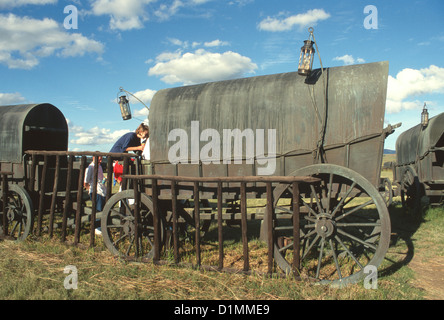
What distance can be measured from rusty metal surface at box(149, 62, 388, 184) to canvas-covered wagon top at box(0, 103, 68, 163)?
3.68m

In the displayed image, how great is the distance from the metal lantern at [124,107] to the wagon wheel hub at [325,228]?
17.9ft

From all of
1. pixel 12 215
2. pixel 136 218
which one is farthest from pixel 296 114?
pixel 12 215

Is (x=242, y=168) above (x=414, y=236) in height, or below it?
above

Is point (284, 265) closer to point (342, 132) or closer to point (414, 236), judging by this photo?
point (342, 132)

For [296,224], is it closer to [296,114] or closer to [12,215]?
[296,114]

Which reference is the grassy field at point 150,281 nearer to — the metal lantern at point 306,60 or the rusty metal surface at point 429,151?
the metal lantern at point 306,60

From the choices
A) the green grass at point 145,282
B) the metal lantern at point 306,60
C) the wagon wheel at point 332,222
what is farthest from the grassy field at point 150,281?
the metal lantern at point 306,60

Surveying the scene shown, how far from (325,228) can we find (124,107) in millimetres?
5651

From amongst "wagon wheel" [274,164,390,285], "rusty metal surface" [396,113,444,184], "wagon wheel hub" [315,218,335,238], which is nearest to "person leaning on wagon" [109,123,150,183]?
"wagon wheel" [274,164,390,285]

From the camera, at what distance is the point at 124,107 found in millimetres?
8352

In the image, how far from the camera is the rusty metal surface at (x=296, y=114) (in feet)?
17.0
